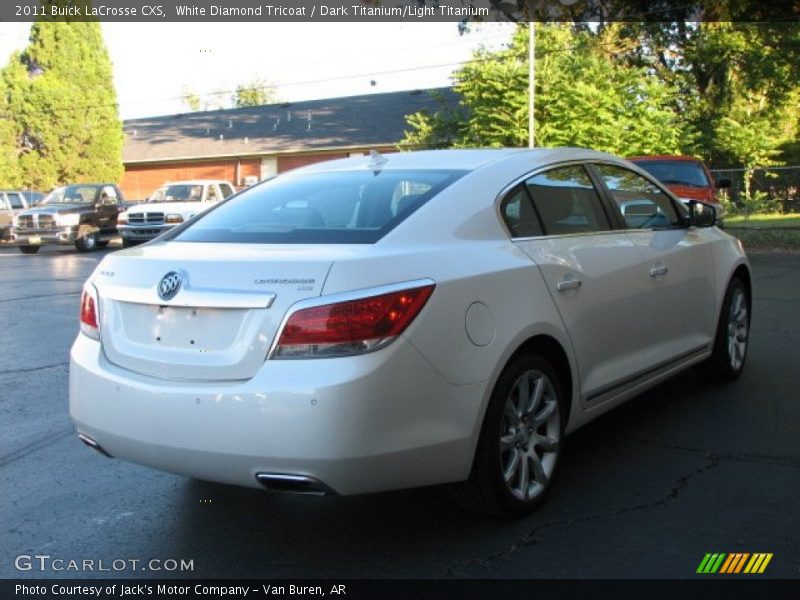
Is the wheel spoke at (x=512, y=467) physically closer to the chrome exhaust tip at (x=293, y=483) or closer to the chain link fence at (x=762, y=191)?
the chrome exhaust tip at (x=293, y=483)

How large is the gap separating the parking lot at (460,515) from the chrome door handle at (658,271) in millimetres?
948

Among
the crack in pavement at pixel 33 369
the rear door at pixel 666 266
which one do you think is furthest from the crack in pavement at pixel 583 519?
the crack in pavement at pixel 33 369

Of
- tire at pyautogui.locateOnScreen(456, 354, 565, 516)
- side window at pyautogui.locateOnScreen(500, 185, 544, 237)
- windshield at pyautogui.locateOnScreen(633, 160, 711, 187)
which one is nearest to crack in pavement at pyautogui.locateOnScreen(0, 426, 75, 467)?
tire at pyautogui.locateOnScreen(456, 354, 565, 516)

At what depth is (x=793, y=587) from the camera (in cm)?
311

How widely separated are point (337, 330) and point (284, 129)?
42692 mm

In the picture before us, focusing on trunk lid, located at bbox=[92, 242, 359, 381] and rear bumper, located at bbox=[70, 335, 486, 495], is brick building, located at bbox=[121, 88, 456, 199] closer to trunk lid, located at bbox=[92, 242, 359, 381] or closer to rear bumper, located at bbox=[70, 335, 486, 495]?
trunk lid, located at bbox=[92, 242, 359, 381]

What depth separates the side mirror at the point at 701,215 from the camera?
18.2 feet

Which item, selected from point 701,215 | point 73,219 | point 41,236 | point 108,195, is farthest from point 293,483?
point 108,195

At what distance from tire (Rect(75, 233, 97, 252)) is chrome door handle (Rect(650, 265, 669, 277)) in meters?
21.0

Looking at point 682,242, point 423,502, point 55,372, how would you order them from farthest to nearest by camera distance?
point 55,372 → point 682,242 → point 423,502

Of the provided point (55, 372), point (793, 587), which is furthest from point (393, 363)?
point (55, 372)

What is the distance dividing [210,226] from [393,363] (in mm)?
1482

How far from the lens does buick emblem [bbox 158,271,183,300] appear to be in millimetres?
3334

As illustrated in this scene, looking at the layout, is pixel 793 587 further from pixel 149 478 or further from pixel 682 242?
pixel 149 478
